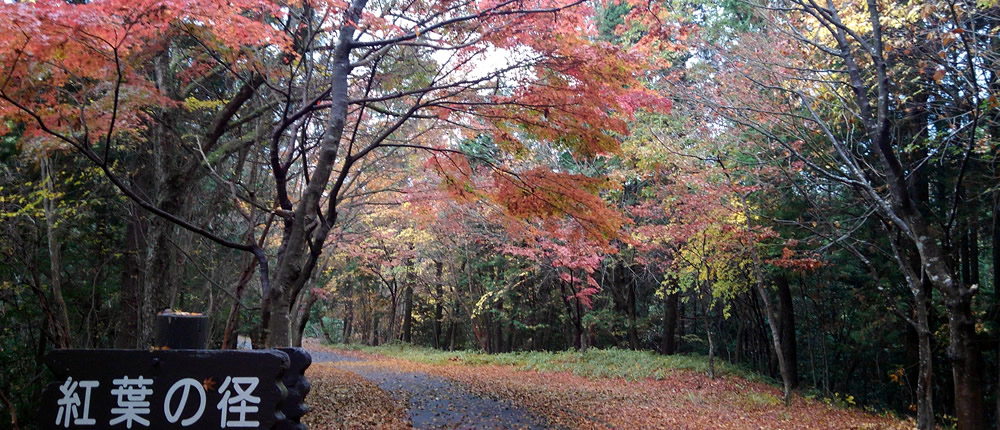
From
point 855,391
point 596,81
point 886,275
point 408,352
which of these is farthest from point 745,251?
point 408,352

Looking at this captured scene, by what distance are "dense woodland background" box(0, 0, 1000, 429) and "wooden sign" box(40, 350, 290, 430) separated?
2013 millimetres

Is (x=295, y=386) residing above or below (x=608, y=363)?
above

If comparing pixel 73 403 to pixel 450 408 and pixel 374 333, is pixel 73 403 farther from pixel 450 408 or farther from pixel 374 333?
pixel 374 333

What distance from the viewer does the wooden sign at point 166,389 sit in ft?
9.13

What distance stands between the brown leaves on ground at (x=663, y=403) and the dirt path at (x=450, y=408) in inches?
16.0

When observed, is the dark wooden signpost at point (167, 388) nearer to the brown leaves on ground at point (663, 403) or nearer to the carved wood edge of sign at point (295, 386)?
the carved wood edge of sign at point (295, 386)

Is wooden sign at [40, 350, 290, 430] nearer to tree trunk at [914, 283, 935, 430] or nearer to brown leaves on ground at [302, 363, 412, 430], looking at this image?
brown leaves on ground at [302, 363, 412, 430]

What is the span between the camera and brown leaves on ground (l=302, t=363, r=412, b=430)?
23.8 ft

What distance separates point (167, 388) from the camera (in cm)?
280

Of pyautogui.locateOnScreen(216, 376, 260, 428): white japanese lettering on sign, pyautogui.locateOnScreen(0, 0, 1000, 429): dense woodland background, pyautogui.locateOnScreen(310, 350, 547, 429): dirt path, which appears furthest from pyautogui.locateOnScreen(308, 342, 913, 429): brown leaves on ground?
pyautogui.locateOnScreen(216, 376, 260, 428): white japanese lettering on sign

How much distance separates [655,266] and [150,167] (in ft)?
47.3

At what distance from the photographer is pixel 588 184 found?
7.15 m

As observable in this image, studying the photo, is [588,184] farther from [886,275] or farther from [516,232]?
[886,275]

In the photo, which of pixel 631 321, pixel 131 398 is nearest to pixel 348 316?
pixel 631 321
